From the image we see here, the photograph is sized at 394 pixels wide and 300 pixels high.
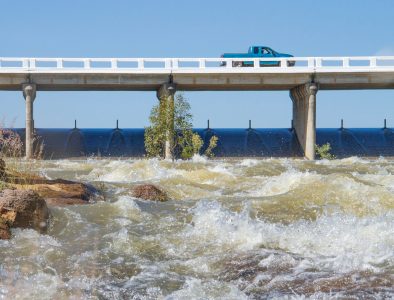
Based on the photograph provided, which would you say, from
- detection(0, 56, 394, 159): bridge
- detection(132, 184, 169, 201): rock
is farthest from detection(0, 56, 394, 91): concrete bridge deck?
detection(132, 184, 169, 201): rock

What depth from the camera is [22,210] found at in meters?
12.4

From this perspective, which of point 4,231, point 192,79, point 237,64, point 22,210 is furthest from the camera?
point 237,64

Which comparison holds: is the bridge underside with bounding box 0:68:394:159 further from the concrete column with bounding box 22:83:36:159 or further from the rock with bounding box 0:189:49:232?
the rock with bounding box 0:189:49:232

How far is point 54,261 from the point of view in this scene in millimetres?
10508

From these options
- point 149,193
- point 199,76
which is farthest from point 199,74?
point 149,193

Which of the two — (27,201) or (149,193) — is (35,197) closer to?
(27,201)

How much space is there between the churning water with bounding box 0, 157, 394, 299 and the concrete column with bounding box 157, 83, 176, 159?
23.6 metres

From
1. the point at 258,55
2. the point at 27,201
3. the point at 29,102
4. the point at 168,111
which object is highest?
the point at 258,55

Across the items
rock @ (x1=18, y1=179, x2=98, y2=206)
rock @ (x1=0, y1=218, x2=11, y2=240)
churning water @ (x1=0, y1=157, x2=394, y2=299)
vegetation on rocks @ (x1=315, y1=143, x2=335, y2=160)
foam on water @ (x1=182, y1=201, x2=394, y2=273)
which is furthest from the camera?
vegetation on rocks @ (x1=315, y1=143, x2=335, y2=160)

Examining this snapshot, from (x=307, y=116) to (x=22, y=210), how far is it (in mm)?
33786

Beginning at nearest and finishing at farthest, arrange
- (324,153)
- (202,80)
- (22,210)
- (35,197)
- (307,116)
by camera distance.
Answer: (22,210) → (35,197) → (202,80) → (307,116) → (324,153)

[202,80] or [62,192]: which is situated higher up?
[202,80]

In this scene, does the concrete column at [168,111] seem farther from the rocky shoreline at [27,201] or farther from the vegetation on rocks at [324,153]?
the rocky shoreline at [27,201]

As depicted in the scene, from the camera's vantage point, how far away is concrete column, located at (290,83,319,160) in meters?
43.4
